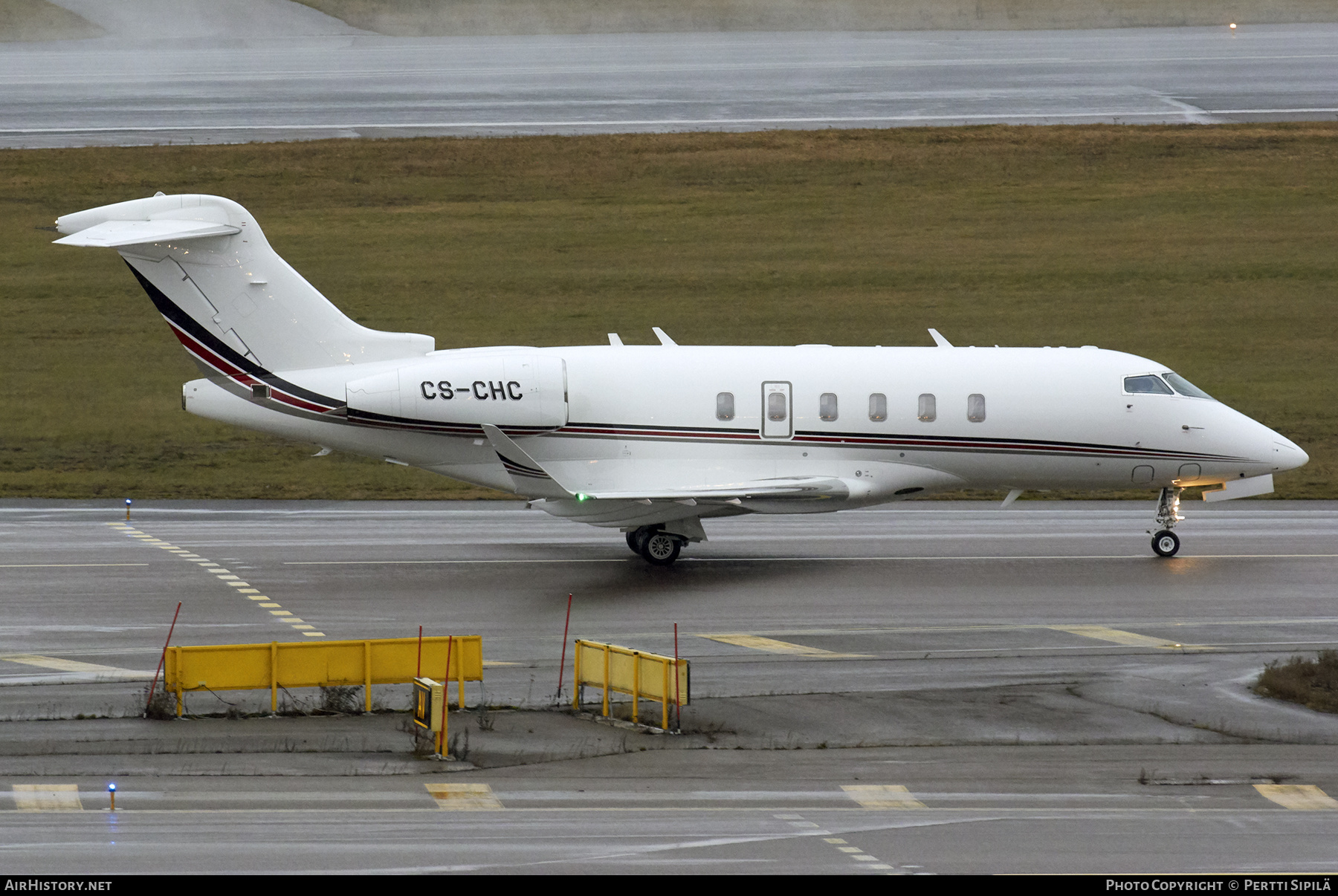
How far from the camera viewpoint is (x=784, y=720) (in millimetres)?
17500

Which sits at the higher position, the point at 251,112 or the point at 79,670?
the point at 251,112

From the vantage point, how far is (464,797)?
14.6 m

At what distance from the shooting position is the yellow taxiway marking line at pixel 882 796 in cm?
1450

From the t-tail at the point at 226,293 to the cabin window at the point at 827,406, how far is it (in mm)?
7881

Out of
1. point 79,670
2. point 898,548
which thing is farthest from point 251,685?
point 898,548

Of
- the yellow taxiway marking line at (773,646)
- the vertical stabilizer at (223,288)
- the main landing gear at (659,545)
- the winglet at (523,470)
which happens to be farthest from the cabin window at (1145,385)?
the vertical stabilizer at (223,288)

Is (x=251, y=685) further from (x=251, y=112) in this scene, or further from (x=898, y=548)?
(x=251, y=112)

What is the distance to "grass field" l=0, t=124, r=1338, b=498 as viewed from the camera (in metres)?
45.3

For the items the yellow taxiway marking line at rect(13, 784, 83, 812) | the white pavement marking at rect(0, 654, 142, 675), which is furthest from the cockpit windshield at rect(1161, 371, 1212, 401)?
the yellow taxiway marking line at rect(13, 784, 83, 812)

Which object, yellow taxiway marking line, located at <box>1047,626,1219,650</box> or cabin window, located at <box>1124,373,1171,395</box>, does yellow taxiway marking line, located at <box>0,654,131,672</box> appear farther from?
cabin window, located at <box>1124,373,1171,395</box>

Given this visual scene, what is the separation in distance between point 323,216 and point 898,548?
31.7 meters

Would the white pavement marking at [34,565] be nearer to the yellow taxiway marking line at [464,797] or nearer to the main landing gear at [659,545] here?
the main landing gear at [659,545]

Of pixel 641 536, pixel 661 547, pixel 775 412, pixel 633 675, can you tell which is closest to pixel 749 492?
pixel 775 412

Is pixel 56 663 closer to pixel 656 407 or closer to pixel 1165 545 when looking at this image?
pixel 656 407
